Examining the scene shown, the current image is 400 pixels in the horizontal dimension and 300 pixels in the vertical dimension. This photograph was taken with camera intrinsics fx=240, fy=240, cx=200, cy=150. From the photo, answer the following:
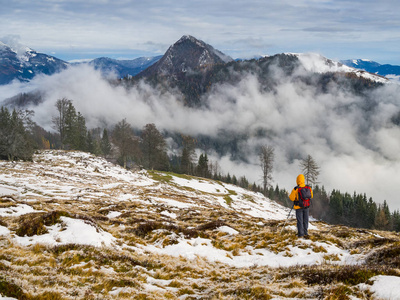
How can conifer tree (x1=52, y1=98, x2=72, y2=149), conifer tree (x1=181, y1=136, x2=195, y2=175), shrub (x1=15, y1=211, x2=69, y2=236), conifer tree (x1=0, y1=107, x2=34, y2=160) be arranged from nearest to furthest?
shrub (x1=15, y1=211, x2=69, y2=236), conifer tree (x1=0, y1=107, x2=34, y2=160), conifer tree (x1=52, y1=98, x2=72, y2=149), conifer tree (x1=181, y1=136, x2=195, y2=175)

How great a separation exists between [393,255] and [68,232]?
1290 cm

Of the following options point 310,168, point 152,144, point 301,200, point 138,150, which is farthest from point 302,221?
point 138,150

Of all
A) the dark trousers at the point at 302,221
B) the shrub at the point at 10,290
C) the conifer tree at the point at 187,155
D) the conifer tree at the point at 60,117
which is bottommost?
the conifer tree at the point at 187,155

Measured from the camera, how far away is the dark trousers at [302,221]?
13.7 meters

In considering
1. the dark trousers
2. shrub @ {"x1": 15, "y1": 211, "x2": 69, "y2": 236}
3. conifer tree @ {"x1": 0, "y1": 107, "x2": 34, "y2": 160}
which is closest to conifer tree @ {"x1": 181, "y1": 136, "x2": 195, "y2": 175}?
conifer tree @ {"x1": 0, "y1": 107, "x2": 34, "y2": 160}

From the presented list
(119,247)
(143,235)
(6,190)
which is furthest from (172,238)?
(6,190)

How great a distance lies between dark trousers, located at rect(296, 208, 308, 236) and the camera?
13.7 m

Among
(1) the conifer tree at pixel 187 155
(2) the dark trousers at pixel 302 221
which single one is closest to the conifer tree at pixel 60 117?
(1) the conifer tree at pixel 187 155

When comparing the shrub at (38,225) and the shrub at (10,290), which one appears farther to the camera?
the shrub at (38,225)

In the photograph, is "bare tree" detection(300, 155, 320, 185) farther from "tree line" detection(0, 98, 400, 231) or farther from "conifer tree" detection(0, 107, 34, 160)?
"conifer tree" detection(0, 107, 34, 160)

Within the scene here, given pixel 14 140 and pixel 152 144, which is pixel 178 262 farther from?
pixel 152 144

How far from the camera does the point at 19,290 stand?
482cm

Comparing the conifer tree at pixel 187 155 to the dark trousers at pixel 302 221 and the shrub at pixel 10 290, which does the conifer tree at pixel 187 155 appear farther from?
the shrub at pixel 10 290

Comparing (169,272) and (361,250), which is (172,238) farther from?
(361,250)
